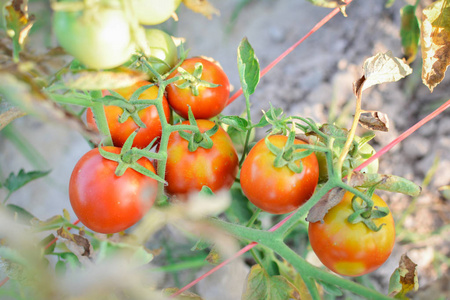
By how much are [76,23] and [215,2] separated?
1.37m

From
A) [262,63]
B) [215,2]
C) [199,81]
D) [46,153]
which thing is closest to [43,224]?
[199,81]

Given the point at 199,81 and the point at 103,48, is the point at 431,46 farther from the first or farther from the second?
the point at 103,48

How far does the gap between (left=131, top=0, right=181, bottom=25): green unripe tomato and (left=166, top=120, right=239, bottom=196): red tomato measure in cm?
23

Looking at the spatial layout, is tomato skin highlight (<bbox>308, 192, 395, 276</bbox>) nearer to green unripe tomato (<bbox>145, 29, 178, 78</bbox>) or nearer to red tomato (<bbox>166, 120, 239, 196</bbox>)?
red tomato (<bbox>166, 120, 239, 196</bbox>)

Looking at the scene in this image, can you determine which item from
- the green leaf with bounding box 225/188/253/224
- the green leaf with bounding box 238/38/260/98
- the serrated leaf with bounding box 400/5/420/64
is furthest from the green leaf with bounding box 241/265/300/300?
the serrated leaf with bounding box 400/5/420/64

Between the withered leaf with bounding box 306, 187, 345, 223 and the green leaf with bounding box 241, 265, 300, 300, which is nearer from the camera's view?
the withered leaf with bounding box 306, 187, 345, 223

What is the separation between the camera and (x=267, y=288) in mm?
702

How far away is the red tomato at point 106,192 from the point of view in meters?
A: 0.59

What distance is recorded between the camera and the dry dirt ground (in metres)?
1.20

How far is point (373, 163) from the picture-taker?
73 centimetres

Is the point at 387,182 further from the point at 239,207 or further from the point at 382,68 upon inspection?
the point at 239,207

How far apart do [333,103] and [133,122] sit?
2.88 feet

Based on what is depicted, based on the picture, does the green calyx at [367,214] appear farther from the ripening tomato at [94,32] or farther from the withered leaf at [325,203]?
the ripening tomato at [94,32]

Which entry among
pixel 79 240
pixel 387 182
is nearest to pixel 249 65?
pixel 387 182
